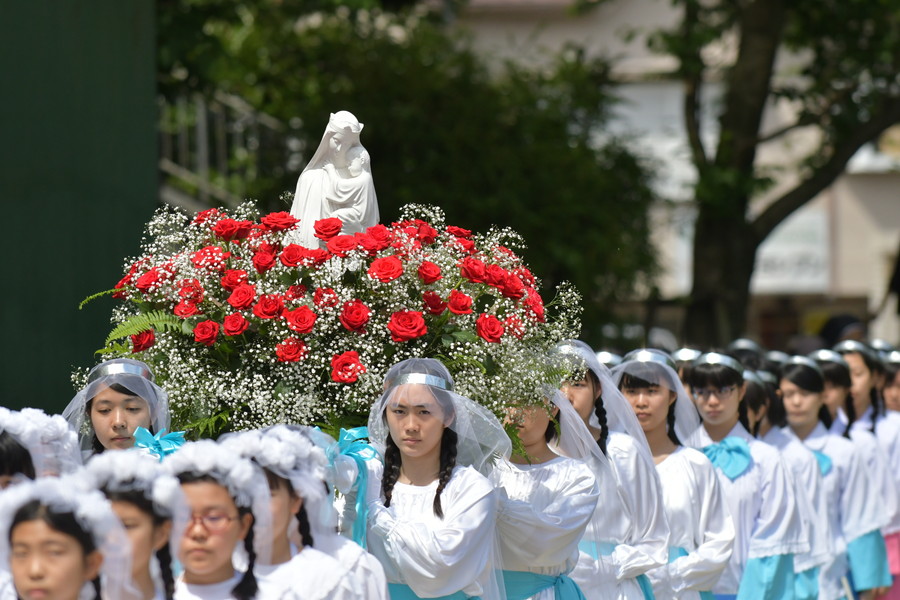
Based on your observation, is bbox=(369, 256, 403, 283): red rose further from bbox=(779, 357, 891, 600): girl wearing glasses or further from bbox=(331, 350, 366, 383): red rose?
bbox=(779, 357, 891, 600): girl wearing glasses

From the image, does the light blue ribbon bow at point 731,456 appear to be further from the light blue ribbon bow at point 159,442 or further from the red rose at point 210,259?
the light blue ribbon bow at point 159,442

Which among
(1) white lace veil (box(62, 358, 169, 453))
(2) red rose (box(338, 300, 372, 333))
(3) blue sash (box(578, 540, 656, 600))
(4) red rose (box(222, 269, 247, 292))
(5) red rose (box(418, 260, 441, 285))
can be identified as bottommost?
(3) blue sash (box(578, 540, 656, 600))

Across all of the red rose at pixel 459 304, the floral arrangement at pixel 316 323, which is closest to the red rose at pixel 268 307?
the floral arrangement at pixel 316 323

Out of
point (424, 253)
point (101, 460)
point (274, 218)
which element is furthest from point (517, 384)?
point (101, 460)

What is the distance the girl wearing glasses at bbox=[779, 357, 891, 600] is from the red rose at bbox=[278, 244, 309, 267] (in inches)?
188

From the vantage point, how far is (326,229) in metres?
5.07

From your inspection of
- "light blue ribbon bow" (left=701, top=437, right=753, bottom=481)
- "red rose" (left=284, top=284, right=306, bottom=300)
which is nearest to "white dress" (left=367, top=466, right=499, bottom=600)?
"red rose" (left=284, top=284, right=306, bottom=300)

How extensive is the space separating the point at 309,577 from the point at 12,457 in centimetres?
102

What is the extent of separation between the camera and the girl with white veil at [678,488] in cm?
659

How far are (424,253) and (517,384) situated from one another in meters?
0.58

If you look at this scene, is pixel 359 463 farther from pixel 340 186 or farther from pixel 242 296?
pixel 340 186

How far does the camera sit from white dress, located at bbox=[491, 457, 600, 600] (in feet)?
17.4

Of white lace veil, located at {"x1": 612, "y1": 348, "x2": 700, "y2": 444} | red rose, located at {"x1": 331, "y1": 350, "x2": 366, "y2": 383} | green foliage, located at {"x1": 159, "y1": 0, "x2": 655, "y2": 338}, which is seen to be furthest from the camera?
green foliage, located at {"x1": 159, "y1": 0, "x2": 655, "y2": 338}

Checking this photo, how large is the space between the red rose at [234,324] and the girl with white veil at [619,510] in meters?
1.70
